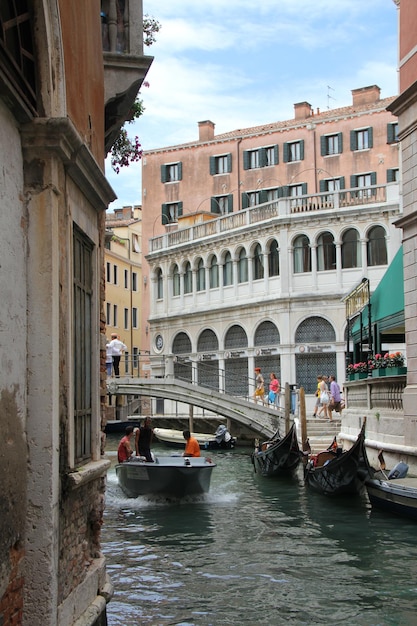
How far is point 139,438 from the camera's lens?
13898 millimetres

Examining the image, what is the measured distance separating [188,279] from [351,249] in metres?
7.09

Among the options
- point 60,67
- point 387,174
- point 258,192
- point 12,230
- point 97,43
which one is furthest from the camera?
point 258,192

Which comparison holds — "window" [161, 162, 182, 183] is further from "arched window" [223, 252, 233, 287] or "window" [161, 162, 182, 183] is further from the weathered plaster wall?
the weathered plaster wall

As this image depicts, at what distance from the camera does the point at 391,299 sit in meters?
14.0

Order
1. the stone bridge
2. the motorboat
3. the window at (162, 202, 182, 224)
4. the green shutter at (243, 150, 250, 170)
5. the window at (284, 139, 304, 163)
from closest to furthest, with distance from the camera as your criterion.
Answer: the motorboat
the stone bridge
the window at (284, 139, 304, 163)
the green shutter at (243, 150, 250, 170)
the window at (162, 202, 182, 224)

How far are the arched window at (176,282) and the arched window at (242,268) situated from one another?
11.3 ft

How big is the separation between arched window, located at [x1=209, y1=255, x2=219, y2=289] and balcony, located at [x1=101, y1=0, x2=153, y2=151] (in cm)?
2343

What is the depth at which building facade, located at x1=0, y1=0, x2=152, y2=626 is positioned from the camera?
4117mm

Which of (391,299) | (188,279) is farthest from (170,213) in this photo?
(391,299)

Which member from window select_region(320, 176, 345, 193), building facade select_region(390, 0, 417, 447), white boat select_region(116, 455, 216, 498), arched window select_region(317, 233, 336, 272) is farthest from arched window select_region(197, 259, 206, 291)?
building facade select_region(390, 0, 417, 447)

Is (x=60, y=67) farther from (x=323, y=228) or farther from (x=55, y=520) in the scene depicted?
(x=323, y=228)

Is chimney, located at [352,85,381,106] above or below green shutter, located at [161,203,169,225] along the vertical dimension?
above

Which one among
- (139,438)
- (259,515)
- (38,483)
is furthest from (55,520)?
(139,438)

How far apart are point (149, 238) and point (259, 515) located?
2277cm
